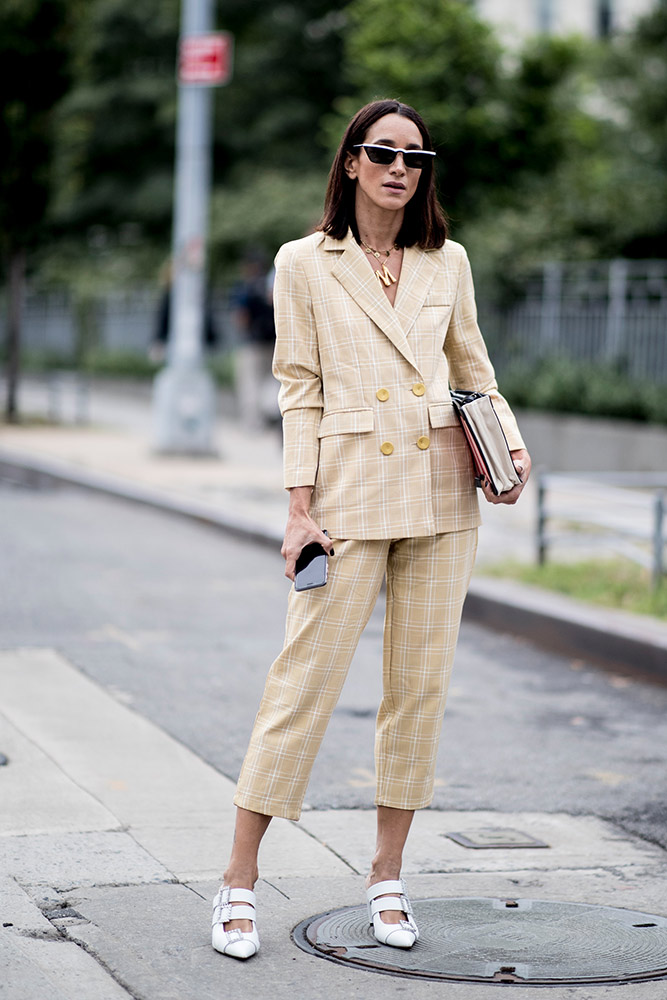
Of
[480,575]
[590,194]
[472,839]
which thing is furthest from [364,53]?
[472,839]

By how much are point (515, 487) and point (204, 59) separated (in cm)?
1260

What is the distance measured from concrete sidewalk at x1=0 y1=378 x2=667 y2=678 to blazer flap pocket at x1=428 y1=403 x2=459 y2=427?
360cm

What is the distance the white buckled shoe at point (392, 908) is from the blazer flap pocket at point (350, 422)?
108 centimetres

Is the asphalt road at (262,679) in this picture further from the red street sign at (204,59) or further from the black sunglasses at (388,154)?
the red street sign at (204,59)

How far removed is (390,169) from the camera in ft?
11.7

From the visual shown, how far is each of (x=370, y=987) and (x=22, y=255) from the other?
1844 centimetres

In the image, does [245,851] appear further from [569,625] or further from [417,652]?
[569,625]

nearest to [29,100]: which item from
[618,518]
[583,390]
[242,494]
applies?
[583,390]

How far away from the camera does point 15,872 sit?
3.91 meters

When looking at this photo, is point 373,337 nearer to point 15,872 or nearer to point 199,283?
point 15,872

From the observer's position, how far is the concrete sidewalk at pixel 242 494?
24.4 feet

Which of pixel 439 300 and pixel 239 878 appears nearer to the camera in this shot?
pixel 239 878

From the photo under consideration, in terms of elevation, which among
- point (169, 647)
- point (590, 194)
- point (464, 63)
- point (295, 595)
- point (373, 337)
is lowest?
point (169, 647)

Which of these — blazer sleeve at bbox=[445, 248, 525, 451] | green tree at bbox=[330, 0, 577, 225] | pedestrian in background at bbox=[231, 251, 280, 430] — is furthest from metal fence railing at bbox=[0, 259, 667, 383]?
blazer sleeve at bbox=[445, 248, 525, 451]
